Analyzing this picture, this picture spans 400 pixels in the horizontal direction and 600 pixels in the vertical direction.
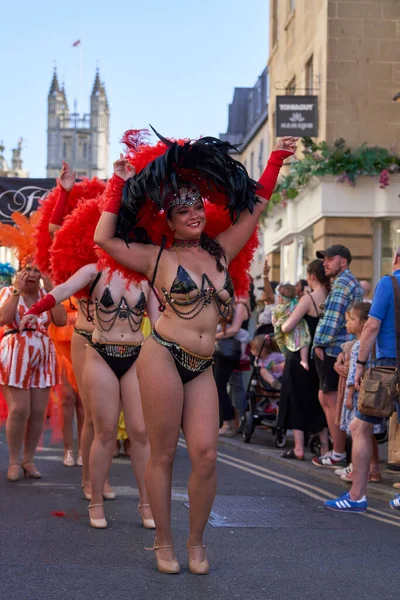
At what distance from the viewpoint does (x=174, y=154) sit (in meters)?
5.42

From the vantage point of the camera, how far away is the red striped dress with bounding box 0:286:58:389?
928cm

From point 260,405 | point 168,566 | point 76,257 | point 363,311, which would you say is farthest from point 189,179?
point 260,405

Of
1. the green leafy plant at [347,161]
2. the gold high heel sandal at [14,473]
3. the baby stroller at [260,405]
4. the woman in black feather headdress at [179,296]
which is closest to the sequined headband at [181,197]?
the woman in black feather headdress at [179,296]

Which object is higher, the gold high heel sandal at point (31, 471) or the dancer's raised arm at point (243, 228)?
the dancer's raised arm at point (243, 228)

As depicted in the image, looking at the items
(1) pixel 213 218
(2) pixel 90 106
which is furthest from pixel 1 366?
(2) pixel 90 106

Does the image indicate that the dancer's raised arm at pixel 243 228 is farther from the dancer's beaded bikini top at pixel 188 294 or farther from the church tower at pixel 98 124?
the church tower at pixel 98 124

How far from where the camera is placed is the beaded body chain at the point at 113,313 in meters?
7.09

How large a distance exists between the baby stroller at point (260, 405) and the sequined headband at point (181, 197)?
283 inches

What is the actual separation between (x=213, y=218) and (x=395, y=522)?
111 inches

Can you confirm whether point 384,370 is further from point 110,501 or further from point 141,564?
point 141,564

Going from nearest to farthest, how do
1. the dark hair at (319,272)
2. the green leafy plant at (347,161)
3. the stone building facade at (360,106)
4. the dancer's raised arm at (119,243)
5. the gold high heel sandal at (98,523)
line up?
the dancer's raised arm at (119,243) < the gold high heel sandal at (98,523) < the dark hair at (319,272) < the green leafy plant at (347,161) < the stone building facade at (360,106)

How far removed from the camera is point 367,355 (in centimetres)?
813

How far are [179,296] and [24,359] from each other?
4.09 meters

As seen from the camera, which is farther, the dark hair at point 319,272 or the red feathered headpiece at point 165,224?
the dark hair at point 319,272
